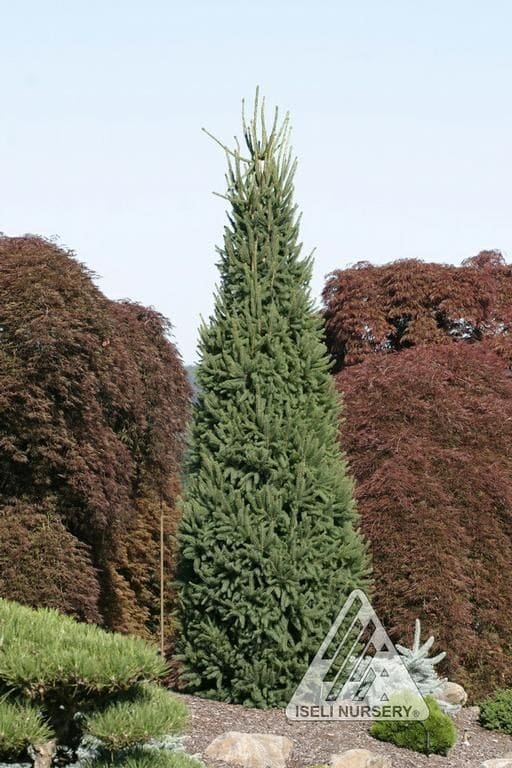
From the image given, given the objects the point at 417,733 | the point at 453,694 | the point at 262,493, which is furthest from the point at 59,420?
the point at 417,733

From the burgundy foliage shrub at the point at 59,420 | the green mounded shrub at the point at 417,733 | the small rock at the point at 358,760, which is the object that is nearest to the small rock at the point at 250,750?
the small rock at the point at 358,760

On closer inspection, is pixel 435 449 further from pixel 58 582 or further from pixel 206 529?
pixel 58 582

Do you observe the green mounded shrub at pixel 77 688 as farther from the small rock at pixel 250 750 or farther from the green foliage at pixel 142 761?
the small rock at pixel 250 750

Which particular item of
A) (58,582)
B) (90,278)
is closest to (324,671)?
(58,582)

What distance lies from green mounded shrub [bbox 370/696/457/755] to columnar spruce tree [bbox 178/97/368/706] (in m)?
0.79

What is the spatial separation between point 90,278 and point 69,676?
8655 mm

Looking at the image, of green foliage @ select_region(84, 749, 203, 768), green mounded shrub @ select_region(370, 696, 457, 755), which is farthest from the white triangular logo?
green foliage @ select_region(84, 749, 203, 768)

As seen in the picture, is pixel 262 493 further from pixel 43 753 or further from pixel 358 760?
pixel 43 753

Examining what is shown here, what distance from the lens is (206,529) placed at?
8.27 m

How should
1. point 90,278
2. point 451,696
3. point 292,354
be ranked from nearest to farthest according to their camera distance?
1. point 292,354
2. point 451,696
3. point 90,278

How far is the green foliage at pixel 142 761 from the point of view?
5281mm

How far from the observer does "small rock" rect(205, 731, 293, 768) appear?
21.8 ft

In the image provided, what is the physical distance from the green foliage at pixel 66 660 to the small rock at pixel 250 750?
1778 mm

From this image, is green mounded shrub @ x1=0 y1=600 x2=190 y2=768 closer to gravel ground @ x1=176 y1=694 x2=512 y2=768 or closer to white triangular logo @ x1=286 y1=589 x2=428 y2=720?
gravel ground @ x1=176 y1=694 x2=512 y2=768
